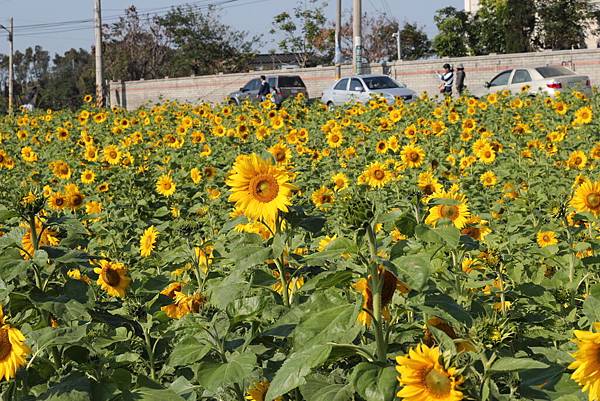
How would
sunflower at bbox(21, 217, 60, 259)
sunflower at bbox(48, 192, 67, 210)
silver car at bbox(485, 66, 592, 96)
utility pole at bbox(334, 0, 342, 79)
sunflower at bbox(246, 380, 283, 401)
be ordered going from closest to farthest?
sunflower at bbox(246, 380, 283, 401) → sunflower at bbox(21, 217, 60, 259) → sunflower at bbox(48, 192, 67, 210) → silver car at bbox(485, 66, 592, 96) → utility pole at bbox(334, 0, 342, 79)

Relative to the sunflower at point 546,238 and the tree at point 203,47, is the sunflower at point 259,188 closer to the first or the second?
the sunflower at point 546,238

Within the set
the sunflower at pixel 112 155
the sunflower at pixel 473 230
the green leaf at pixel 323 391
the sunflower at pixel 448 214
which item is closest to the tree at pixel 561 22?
the sunflower at pixel 112 155

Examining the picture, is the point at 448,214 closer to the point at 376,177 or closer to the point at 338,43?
the point at 376,177

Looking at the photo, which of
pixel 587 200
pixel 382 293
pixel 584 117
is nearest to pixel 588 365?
pixel 382 293

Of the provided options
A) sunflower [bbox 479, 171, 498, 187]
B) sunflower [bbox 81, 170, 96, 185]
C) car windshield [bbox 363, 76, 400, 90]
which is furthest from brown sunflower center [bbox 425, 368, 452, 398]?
car windshield [bbox 363, 76, 400, 90]

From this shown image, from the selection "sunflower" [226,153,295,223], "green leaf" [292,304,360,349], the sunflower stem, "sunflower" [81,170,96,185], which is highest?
"sunflower" [226,153,295,223]

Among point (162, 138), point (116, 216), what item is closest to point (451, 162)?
point (116, 216)

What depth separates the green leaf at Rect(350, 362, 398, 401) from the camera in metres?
1.88

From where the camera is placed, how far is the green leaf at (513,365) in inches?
68.3

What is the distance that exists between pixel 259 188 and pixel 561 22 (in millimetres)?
40353

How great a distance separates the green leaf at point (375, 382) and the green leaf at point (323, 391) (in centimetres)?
15

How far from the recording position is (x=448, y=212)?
3.51 m

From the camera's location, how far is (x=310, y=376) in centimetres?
213

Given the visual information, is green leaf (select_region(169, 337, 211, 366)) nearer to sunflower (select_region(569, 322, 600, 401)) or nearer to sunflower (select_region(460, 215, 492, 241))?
sunflower (select_region(569, 322, 600, 401))
